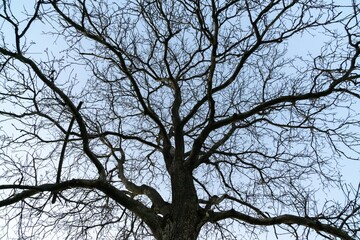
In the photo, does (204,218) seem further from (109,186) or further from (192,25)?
(192,25)

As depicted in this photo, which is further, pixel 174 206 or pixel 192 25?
pixel 192 25

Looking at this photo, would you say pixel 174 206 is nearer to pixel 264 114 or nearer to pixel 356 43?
pixel 264 114

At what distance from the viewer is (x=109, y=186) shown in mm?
4148

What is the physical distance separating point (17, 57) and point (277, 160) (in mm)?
4099

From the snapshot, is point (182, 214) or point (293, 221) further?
point (293, 221)

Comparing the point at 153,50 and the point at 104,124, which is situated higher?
the point at 153,50

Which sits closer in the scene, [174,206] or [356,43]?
[174,206]

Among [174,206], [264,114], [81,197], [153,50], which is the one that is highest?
[153,50]

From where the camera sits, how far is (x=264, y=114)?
5750 millimetres

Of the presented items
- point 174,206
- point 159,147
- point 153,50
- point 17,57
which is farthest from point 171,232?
point 153,50

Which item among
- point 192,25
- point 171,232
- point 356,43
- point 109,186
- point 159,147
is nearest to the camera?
point 171,232

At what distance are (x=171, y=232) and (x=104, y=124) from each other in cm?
285

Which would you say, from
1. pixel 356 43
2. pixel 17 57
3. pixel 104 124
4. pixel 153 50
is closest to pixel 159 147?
pixel 104 124

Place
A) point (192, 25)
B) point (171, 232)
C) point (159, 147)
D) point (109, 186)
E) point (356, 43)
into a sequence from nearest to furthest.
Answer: point (171, 232) < point (109, 186) < point (356, 43) < point (192, 25) < point (159, 147)
